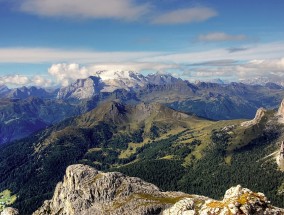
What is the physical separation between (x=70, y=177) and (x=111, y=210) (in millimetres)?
39996

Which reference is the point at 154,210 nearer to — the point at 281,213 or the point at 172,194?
the point at 172,194

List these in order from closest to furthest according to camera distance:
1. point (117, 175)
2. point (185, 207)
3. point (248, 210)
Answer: point (248, 210), point (185, 207), point (117, 175)

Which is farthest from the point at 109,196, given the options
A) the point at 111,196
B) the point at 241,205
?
the point at 241,205

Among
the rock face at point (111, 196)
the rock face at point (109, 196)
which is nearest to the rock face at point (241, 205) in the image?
the rock face at point (109, 196)

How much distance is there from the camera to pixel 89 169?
563 ft

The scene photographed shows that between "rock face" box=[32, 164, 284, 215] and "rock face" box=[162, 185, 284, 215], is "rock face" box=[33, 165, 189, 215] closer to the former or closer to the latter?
"rock face" box=[32, 164, 284, 215]

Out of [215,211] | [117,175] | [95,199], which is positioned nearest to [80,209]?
[95,199]

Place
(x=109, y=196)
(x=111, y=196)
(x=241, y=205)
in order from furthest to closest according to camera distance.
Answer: (x=109, y=196) → (x=111, y=196) → (x=241, y=205)

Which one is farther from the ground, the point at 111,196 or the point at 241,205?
the point at 241,205

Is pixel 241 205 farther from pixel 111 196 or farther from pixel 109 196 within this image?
pixel 109 196

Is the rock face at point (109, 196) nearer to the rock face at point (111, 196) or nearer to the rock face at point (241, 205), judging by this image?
the rock face at point (111, 196)

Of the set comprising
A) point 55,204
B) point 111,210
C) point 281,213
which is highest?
point 281,213

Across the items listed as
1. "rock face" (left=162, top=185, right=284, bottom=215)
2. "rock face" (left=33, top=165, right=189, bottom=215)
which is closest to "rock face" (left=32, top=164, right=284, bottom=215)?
"rock face" (left=33, top=165, right=189, bottom=215)

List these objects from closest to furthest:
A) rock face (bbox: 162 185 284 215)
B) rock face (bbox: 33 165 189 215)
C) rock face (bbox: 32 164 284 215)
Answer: rock face (bbox: 162 185 284 215)
rock face (bbox: 32 164 284 215)
rock face (bbox: 33 165 189 215)
